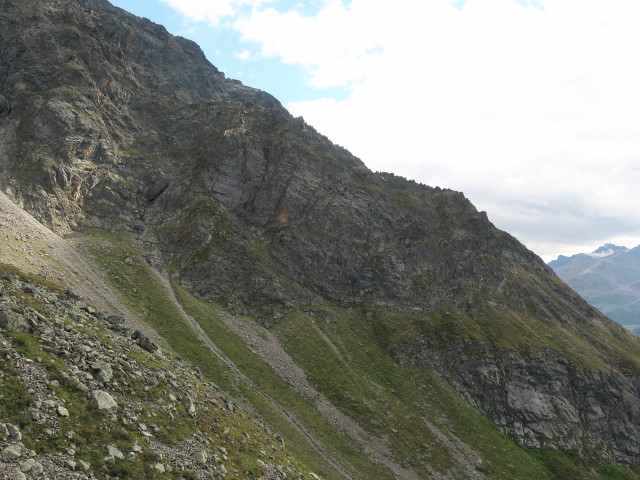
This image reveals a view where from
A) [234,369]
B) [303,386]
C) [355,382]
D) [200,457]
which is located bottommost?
[234,369]

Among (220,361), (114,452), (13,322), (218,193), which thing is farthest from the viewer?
(218,193)

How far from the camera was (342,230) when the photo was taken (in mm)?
157125

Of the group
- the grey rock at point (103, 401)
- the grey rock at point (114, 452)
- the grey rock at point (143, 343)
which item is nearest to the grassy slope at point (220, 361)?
the grey rock at point (143, 343)

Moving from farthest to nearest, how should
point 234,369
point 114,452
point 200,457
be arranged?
point 234,369 → point 200,457 → point 114,452

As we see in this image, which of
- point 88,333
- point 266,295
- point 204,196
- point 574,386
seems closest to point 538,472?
point 574,386

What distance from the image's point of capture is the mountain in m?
34.3

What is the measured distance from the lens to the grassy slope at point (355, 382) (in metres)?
75.3

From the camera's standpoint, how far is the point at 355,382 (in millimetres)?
95938

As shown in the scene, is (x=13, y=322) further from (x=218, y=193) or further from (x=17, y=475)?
(x=218, y=193)

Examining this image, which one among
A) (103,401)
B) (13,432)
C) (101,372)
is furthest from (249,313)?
Result: (13,432)

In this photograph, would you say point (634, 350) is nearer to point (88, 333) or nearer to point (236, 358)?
point (236, 358)

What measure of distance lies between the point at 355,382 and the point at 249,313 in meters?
39.3

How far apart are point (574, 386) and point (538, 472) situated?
125 ft

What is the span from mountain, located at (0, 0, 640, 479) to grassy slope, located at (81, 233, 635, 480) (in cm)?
61
